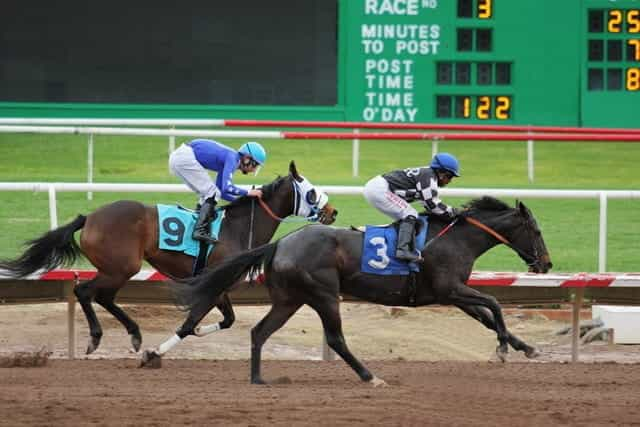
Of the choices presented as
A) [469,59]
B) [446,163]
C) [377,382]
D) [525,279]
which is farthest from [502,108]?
[377,382]

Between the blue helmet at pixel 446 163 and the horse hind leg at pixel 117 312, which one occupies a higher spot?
the blue helmet at pixel 446 163

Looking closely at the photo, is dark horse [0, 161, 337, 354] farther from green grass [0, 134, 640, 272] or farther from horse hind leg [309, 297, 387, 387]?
green grass [0, 134, 640, 272]

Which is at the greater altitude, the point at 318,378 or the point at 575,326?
the point at 575,326

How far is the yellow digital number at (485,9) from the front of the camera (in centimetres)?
1487

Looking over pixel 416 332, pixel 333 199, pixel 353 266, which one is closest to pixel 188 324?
pixel 353 266

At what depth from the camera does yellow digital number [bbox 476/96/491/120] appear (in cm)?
1498

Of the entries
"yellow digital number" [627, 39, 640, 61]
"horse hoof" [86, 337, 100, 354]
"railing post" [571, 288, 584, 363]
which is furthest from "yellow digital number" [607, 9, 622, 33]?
"horse hoof" [86, 337, 100, 354]

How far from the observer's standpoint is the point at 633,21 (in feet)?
47.7

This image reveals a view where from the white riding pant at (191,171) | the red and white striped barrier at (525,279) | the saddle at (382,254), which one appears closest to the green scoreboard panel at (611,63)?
the red and white striped barrier at (525,279)

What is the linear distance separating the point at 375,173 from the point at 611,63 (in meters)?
3.09

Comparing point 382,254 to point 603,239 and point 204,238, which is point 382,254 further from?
point 603,239

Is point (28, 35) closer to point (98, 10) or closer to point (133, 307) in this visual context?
point (98, 10)

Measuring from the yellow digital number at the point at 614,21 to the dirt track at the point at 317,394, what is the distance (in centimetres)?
757

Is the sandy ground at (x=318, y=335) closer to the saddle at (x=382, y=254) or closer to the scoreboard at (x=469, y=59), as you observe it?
the saddle at (x=382, y=254)
